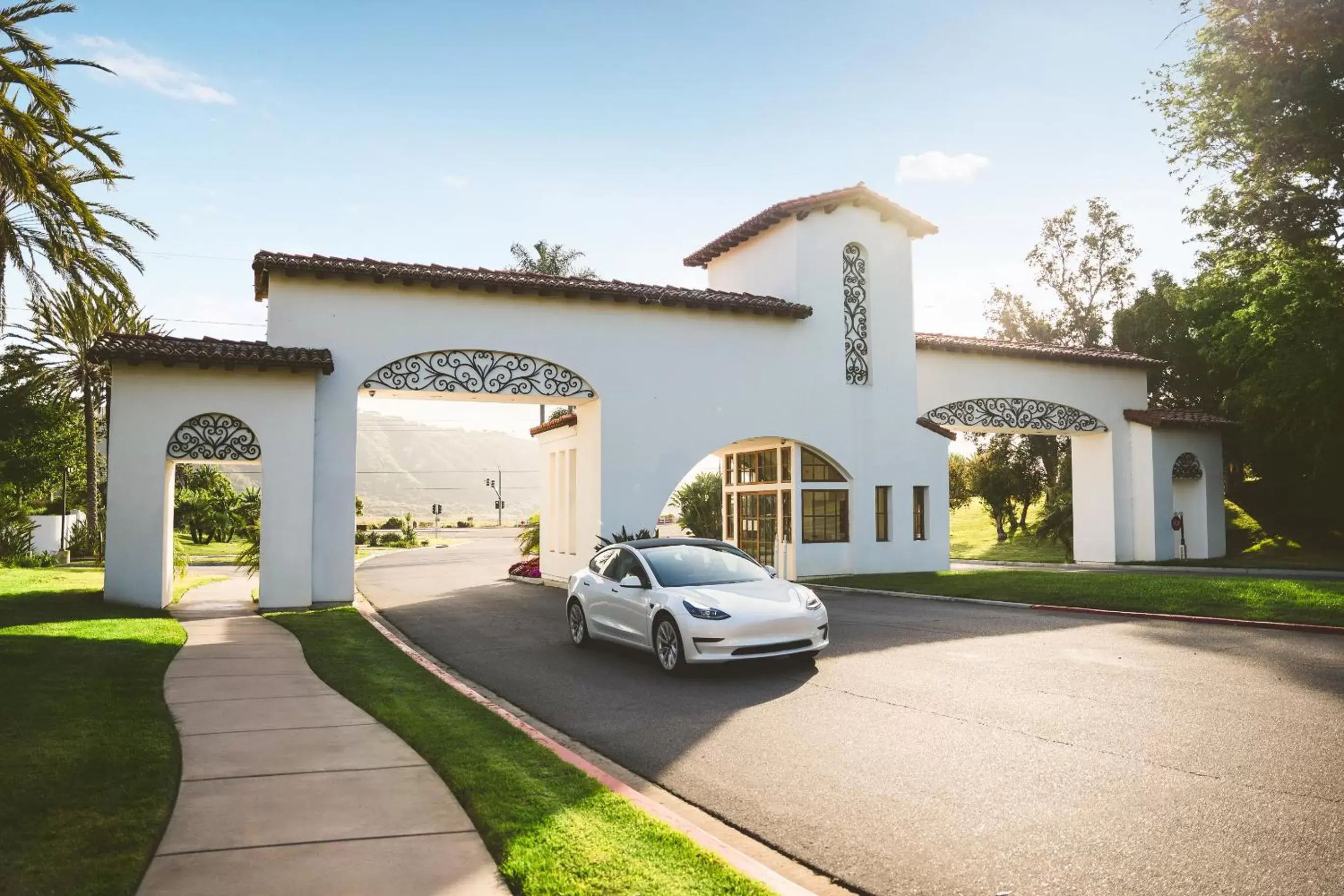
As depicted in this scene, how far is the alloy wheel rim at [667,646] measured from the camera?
969 centimetres

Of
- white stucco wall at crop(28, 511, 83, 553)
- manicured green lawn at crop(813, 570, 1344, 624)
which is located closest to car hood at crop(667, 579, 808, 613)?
manicured green lawn at crop(813, 570, 1344, 624)

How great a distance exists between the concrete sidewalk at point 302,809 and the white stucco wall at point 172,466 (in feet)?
26.2

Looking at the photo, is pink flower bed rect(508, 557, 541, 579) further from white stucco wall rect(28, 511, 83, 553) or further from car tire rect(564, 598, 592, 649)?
white stucco wall rect(28, 511, 83, 553)

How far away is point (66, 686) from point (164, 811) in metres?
4.05

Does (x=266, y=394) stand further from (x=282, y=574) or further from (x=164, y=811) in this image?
(x=164, y=811)

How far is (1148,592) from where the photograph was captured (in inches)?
607

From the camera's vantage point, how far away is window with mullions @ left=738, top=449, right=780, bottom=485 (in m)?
22.5

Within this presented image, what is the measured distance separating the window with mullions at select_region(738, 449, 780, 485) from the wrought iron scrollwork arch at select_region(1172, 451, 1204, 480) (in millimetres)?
12274

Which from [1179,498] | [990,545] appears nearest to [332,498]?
[1179,498]

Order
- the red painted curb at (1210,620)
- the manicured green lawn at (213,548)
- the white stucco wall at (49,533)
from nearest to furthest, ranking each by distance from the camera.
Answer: the red painted curb at (1210,620)
the white stucco wall at (49,533)
the manicured green lawn at (213,548)

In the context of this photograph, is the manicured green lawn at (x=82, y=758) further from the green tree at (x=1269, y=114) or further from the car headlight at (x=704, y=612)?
the green tree at (x=1269, y=114)

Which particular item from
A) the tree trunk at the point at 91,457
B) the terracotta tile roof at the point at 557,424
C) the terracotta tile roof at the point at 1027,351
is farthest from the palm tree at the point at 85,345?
the terracotta tile roof at the point at 1027,351

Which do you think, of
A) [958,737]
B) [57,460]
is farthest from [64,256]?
[958,737]

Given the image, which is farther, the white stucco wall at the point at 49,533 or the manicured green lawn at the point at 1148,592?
the white stucco wall at the point at 49,533
